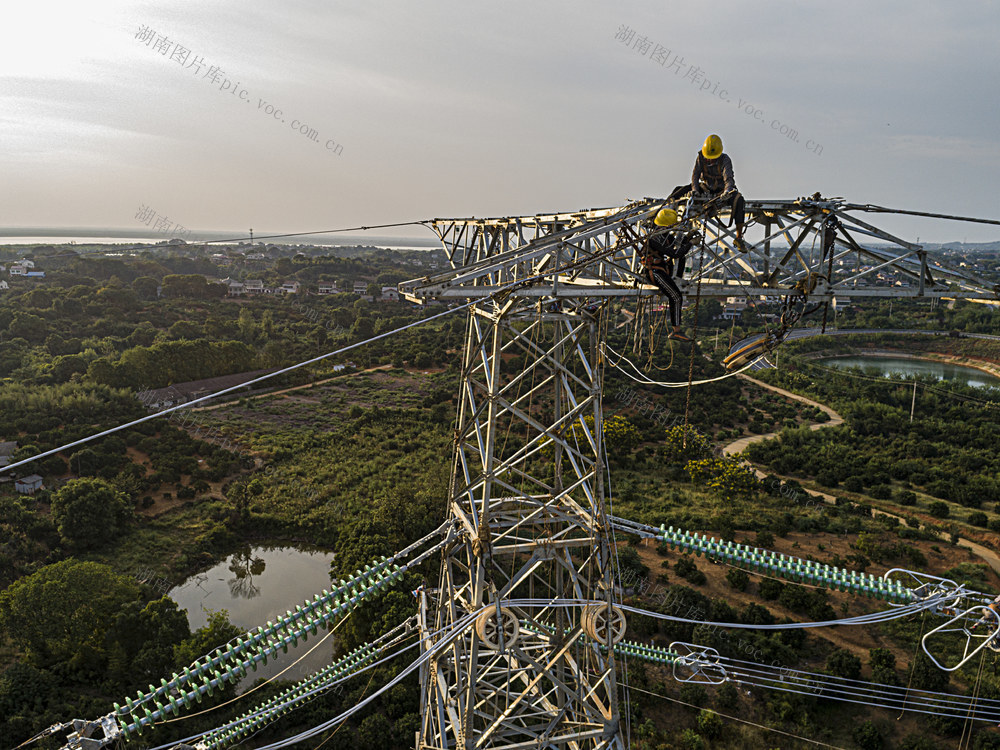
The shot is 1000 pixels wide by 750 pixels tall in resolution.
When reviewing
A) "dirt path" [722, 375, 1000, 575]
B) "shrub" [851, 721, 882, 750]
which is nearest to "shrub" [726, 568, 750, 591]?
"shrub" [851, 721, 882, 750]

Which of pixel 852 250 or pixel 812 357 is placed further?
pixel 812 357

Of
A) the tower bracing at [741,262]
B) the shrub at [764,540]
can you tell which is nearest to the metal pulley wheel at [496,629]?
the tower bracing at [741,262]

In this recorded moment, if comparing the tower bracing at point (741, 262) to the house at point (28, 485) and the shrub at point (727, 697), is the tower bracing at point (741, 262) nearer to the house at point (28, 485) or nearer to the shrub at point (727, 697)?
the shrub at point (727, 697)

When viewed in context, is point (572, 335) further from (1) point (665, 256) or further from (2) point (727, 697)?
(2) point (727, 697)

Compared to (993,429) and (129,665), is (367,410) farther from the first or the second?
(993,429)

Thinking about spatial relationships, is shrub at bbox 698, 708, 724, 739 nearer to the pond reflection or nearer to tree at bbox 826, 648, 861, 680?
tree at bbox 826, 648, 861, 680

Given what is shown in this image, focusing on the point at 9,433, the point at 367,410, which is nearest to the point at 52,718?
the point at 9,433
